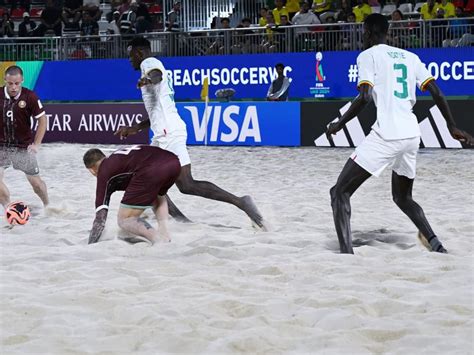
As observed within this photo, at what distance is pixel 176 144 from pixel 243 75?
11.8 meters

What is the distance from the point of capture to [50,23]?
24781mm

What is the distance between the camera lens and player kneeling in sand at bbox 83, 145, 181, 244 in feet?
26.0

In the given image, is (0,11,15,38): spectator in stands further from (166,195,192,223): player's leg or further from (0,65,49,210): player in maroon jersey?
(166,195,192,223): player's leg

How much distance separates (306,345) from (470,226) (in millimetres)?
4575

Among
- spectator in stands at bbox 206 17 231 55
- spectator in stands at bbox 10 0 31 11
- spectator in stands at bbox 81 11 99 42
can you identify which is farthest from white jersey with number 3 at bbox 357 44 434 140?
spectator in stands at bbox 10 0 31 11

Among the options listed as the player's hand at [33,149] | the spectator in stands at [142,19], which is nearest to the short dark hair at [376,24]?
the player's hand at [33,149]

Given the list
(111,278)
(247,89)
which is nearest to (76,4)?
(247,89)

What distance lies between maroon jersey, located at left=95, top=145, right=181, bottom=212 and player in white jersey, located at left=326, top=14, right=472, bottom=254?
1.54 meters

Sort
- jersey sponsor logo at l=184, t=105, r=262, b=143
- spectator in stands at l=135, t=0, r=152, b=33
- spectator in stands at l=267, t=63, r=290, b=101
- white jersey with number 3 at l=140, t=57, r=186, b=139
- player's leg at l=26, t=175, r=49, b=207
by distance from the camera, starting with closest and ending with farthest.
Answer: white jersey with number 3 at l=140, t=57, r=186, b=139 → player's leg at l=26, t=175, r=49, b=207 → spectator in stands at l=267, t=63, r=290, b=101 → jersey sponsor logo at l=184, t=105, r=262, b=143 → spectator in stands at l=135, t=0, r=152, b=33

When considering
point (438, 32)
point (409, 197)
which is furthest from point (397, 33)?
point (409, 197)

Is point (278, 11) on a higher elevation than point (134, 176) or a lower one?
higher

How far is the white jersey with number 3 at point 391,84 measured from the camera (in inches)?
283

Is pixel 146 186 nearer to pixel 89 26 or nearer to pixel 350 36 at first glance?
pixel 350 36

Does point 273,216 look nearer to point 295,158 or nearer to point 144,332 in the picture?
point 144,332
